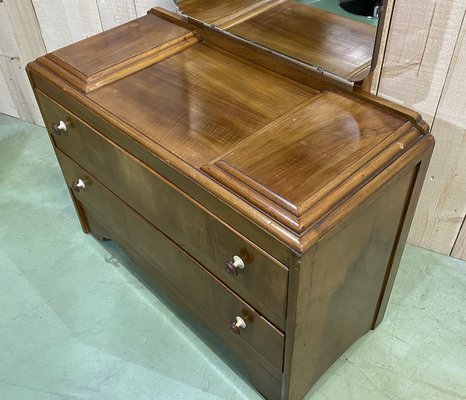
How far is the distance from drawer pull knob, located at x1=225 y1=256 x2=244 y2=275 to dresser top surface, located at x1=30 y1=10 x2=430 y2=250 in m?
0.13

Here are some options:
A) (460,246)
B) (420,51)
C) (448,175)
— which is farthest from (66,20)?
(460,246)

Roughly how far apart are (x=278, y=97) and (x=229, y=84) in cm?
13

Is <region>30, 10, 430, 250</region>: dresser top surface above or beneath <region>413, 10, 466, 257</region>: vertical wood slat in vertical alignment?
above

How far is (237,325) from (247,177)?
39cm

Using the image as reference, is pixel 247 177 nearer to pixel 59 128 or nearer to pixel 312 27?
pixel 312 27

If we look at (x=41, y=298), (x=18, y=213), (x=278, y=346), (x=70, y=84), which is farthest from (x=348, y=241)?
(x=18, y=213)

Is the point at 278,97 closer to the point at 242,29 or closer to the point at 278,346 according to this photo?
the point at 242,29

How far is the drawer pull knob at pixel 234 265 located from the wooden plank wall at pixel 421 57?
0.66 metres

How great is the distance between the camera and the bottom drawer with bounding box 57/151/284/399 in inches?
43.1

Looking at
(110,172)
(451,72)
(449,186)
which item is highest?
(451,72)

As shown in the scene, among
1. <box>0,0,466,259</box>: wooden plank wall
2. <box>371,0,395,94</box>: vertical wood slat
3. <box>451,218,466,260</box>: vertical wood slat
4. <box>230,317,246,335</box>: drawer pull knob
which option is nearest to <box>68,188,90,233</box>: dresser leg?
<box>0,0,466,259</box>: wooden plank wall

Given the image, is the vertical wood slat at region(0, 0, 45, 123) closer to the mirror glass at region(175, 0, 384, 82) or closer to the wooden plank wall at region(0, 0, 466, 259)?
the wooden plank wall at region(0, 0, 466, 259)

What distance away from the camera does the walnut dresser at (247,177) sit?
90 centimetres

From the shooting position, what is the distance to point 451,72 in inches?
48.3
